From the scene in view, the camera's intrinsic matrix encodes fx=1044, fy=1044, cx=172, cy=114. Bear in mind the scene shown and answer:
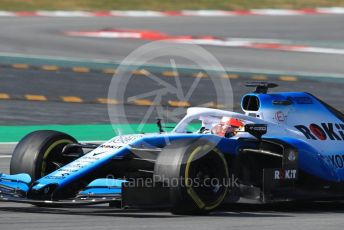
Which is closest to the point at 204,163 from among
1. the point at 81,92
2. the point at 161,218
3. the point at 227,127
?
the point at 161,218

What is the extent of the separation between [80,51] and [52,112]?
8.85 metres

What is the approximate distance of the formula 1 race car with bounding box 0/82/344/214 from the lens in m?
9.05

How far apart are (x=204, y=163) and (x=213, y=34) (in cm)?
2123

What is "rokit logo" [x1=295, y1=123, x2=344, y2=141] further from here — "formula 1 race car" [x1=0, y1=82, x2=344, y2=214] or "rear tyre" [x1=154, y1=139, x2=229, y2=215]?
"rear tyre" [x1=154, y1=139, x2=229, y2=215]

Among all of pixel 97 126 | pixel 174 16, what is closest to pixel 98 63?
pixel 97 126

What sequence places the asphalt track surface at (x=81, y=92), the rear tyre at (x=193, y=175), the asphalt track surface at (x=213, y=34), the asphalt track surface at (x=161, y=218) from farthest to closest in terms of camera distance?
1. the asphalt track surface at (x=213, y=34)
2. the asphalt track surface at (x=81, y=92)
3. the rear tyre at (x=193, y=175)
4. the asphalt track surface at (x=161, y=218)

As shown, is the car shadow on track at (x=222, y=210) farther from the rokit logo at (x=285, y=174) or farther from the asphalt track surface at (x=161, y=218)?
the rokit logo at (x=285, y=174)

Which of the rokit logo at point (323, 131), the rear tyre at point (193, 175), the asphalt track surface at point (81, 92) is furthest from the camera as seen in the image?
the asphalt track surface at point (81, 92)

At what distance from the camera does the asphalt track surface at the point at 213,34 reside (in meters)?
25.9

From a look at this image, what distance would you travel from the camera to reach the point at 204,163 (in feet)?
30.2

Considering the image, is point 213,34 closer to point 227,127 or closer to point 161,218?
point 227,127

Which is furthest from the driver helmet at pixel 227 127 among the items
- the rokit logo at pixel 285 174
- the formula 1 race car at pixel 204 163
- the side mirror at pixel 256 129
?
the rokit logo at pixel 285 174

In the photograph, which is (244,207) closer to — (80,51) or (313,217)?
(313,217)

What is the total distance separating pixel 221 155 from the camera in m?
9.33
